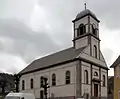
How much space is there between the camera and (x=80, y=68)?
41.0m

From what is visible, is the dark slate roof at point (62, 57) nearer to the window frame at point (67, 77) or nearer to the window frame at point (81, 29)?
the window frame at point (67, 77)

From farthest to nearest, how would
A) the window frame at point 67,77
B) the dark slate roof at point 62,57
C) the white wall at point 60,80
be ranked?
1. the dark slate roof at point 62,57
2. the window frame at point 67,77
3. the white wall at point 60,80

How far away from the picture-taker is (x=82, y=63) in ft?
137

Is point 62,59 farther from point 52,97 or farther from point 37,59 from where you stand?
point 37,59

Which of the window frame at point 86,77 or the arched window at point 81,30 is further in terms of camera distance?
the arched window at point 81,30

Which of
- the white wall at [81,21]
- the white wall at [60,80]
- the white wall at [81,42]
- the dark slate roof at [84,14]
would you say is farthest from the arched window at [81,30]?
the white wall at [60,80]

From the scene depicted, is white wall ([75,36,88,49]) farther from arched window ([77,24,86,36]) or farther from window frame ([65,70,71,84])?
window frame ([65,70,71,84])

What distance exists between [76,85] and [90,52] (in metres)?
6.87

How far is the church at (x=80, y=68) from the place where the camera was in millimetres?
41250

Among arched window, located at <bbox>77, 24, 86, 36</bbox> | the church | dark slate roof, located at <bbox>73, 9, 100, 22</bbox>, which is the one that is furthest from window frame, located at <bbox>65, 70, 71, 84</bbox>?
dark slate roof, located at <bbox>73, 9, 100, 22</bbox>

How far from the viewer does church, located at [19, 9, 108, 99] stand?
4125cm

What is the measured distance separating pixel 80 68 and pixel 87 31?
24.5 feet

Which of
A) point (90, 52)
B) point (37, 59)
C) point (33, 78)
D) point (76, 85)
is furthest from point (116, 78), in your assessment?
point (37, 59)

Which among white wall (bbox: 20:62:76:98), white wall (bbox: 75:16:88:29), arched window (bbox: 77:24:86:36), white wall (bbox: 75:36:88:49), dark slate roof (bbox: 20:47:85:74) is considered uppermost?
white wall (bbox: 75:16:88:29)
